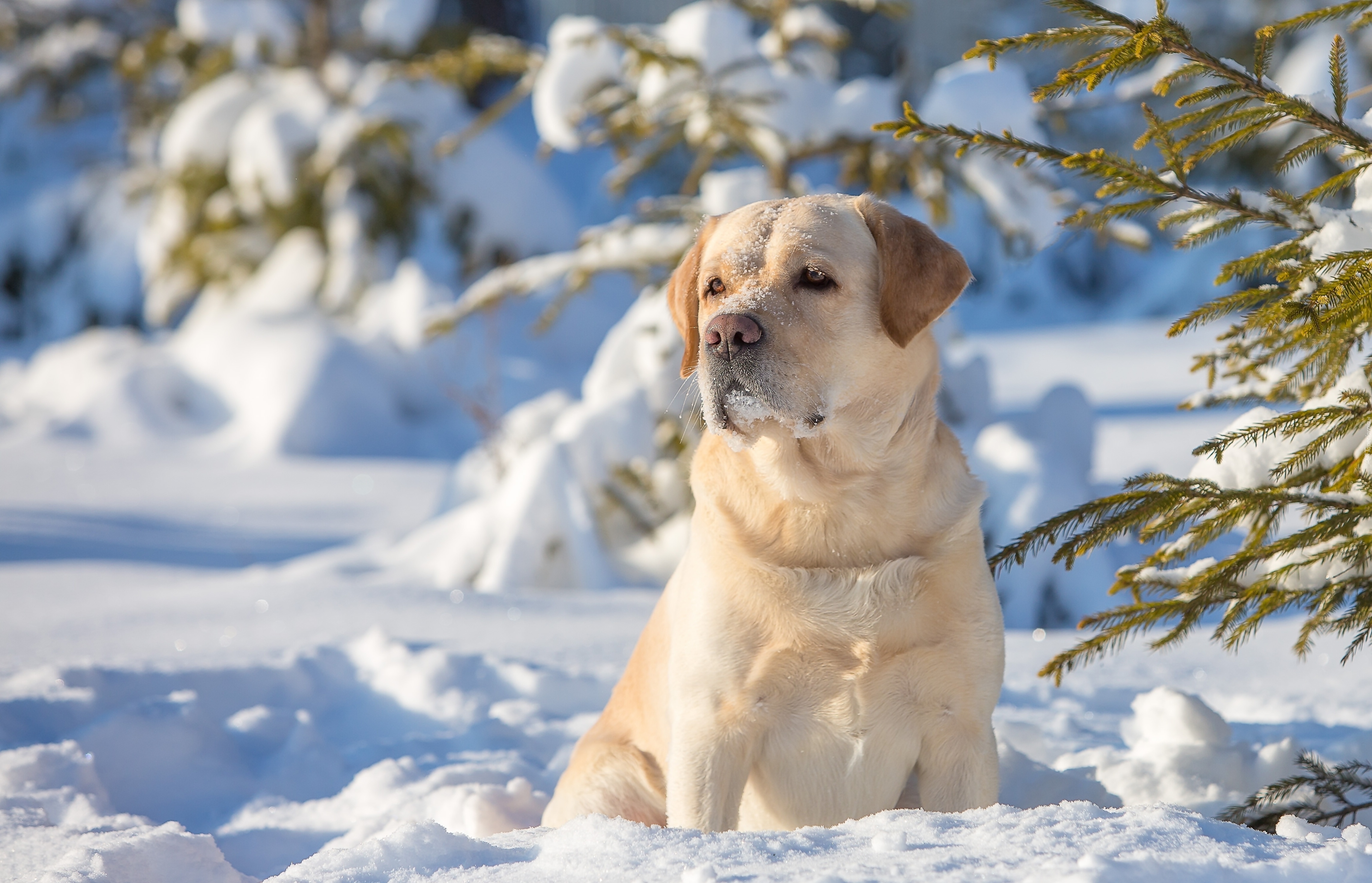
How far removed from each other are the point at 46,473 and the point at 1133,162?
315 inches

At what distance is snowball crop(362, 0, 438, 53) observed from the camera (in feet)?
33.3

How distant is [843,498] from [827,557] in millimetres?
122

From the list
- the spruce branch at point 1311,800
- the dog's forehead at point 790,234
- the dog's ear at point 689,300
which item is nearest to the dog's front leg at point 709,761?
the dog's ear at point 689,300

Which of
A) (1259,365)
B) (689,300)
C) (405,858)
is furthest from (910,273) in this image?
(405,858)

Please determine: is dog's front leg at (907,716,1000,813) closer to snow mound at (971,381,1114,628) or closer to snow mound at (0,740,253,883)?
snow mound at (0,740,253,883)

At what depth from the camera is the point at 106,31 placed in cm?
1329

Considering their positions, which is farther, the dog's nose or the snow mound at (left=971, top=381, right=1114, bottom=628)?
the snow mound at (left=971, top=381, right=1114, bottom=628)

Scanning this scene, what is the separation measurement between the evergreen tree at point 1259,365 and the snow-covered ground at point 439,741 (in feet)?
1.39

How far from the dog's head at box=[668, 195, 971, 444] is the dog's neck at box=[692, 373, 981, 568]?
0.05m

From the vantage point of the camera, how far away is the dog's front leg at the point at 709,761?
2.04 meters

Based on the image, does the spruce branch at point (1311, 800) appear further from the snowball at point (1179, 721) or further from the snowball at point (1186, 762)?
the snowball at point (1179, 721)

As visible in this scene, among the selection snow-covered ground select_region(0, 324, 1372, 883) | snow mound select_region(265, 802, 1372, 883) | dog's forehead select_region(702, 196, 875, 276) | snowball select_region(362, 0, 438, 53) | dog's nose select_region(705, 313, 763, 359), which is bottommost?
snow-covered ground select_region(0, 324, 1372, 883)

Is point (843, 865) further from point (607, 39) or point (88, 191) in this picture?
point (88, 191)

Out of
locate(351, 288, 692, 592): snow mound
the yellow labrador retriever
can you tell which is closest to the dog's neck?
the yellow labrador retriever
